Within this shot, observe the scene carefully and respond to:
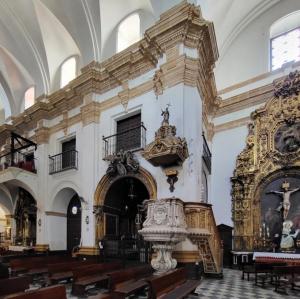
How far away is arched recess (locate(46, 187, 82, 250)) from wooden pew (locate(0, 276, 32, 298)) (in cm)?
860

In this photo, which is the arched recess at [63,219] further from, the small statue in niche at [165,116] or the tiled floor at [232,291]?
the small statue in niche at [165,116]

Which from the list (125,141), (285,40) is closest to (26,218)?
(125,141)

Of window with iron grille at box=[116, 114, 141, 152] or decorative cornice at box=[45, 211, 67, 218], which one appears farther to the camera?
decorative cornice at box=[45, 211, 67, 218]

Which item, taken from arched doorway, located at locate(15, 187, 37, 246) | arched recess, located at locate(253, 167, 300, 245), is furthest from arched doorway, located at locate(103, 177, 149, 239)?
arched doorway, located at locate(15, 187, 37, 246)

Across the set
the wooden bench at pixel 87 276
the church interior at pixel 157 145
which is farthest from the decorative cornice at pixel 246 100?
the wooden bench at pixel 87 276

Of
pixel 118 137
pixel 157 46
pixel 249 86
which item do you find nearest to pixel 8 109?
pixel 118 137

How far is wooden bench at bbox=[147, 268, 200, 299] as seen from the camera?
17.1ft

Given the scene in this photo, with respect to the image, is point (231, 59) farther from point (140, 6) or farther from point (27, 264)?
point (27, 264)

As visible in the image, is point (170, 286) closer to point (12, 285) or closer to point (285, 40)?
point (12, 285)

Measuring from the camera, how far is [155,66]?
11055mm

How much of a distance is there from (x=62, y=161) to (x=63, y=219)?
2.66 m

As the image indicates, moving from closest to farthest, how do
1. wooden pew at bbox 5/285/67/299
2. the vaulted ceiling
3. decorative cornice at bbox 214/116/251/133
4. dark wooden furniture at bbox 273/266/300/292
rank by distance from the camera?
1. wooden pew at bbox 5/285/67/299
2. dark wooden furniture at bbox 273/266/300/292
3. the vaulted ceiling
4. decorative cornice at bbox 214/116/251/133

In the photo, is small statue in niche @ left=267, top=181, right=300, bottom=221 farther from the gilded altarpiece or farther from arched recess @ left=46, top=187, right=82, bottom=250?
arched recess @ left=46, top=187, right=82, bottom=250

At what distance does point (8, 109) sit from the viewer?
62.0 feet
